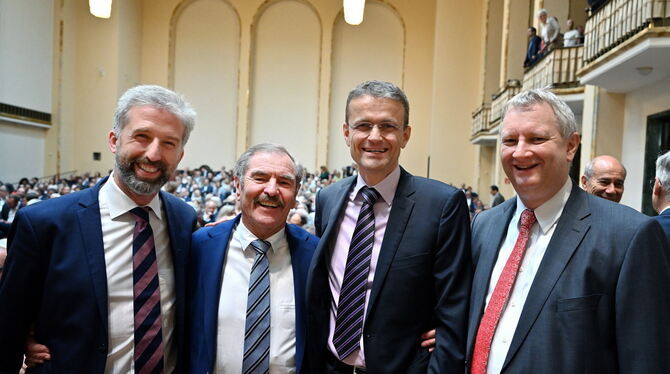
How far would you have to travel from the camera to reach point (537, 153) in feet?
6.63

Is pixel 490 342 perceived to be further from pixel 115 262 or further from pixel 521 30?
pixel 521 30

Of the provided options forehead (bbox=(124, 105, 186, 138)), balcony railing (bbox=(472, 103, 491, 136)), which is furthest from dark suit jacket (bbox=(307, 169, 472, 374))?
balcony railing (bbox=(472, 103, 491, 136))

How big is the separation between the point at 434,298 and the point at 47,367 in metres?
1.60

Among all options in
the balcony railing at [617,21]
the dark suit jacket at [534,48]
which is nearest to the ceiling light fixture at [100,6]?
the balcony railing at [617,21]

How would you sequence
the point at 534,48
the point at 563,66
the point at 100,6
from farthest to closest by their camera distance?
the point at 534,48 < the point at 563,66 < the point at 100,6

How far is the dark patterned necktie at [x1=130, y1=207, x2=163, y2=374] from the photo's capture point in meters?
2.17

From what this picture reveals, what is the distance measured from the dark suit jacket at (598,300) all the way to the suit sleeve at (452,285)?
0.23 m

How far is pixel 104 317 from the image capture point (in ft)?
6.85

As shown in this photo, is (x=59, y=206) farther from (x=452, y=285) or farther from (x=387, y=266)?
(x=452, y=285)

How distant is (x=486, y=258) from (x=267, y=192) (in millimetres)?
1003

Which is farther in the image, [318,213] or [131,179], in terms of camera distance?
[318,213]

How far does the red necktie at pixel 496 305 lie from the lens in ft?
6.69

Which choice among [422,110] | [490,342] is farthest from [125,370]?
[422,110]

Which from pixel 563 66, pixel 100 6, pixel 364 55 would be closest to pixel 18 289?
pixel 100 6
